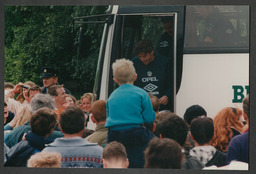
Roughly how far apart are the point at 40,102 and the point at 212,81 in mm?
2358

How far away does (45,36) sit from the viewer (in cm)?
1561

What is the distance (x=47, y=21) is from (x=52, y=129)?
34.7 ft

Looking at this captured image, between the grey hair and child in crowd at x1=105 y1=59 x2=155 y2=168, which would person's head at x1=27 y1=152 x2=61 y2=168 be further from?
the grey hair

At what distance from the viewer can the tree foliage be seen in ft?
46.6

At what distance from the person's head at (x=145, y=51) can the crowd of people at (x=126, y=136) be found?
2.15 ft

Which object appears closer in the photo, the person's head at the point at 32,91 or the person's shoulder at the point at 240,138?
the person's shoulder at the point at 240,138

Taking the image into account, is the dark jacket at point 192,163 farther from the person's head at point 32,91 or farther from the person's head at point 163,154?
the person's head at point 32,91

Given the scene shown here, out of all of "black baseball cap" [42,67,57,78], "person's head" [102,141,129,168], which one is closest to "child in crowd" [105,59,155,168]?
"person's head" [102,141,129,168]

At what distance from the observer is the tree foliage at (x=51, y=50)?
14189 mm

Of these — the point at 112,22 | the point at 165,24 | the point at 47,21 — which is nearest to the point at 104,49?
the point at 112,22

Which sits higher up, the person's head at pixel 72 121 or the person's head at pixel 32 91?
the person's head at pixel 32 91

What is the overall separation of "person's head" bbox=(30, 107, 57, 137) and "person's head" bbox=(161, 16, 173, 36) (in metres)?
2.35

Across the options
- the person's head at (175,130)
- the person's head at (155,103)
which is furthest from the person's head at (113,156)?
the person's head at (155,103)

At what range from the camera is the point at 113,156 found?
463 centimetres
